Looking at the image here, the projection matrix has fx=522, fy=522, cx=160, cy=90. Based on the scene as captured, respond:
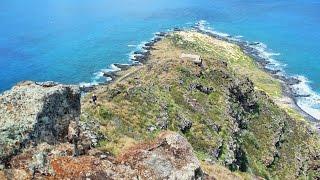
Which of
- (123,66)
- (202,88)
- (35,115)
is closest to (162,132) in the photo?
(35,115)

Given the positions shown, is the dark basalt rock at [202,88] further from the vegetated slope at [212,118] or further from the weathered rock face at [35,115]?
the weathered rock face at [35,115]

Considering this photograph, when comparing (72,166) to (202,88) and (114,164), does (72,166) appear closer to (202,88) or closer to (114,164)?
(114,164)

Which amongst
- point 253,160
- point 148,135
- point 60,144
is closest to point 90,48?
point 253,160

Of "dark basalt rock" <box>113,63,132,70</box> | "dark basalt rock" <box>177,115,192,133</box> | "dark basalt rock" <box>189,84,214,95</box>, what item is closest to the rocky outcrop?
"dark basalt rock" <box>177,115,192,133</box>

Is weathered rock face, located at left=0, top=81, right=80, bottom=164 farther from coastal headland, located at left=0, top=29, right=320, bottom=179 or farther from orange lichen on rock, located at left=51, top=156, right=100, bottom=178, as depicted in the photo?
orange lichen on rock, located at left=51, top=156, right=100, bottom=178

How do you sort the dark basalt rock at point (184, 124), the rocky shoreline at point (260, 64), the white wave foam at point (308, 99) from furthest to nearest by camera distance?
the rocky shoreline at point (260, 64) < the white wave foam at point (308, 99) < the dark basalt rock at point (184, 124)

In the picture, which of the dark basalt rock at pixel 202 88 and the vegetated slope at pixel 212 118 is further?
the dark basalt rock at pixel 202 88

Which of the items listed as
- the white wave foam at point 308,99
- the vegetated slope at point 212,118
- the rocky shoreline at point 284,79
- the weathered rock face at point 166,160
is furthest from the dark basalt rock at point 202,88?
the white wave foam at point 308,99
